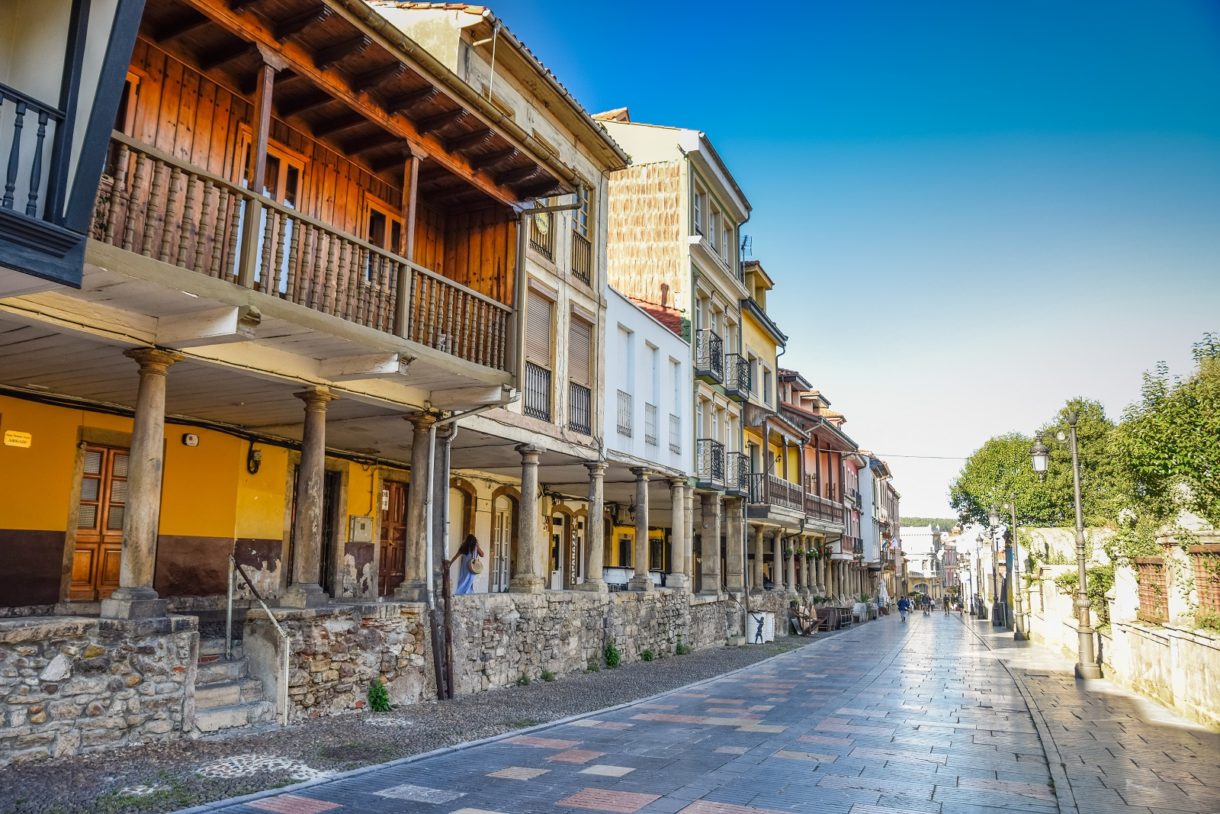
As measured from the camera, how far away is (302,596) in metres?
9.73

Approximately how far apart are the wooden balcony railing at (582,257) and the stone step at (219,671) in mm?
9872

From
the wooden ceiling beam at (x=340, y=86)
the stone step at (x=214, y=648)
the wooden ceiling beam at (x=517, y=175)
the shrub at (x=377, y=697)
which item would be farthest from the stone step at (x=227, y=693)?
the wooden ceiling beam at (x=517, y=175)

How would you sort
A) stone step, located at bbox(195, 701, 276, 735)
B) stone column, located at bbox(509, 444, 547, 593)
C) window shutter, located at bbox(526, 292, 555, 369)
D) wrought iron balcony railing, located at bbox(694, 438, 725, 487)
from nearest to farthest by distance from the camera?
stone step, located at bbox(195, 701, 276, 735), stone column, located at bbox(509, 444, 547, 593), window shutter, located at bbox(526, 292, 555, 369), wrought iron balcony railing, located at bbox(694, 438, 725, 487)

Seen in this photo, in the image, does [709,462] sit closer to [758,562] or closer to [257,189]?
[758,562]

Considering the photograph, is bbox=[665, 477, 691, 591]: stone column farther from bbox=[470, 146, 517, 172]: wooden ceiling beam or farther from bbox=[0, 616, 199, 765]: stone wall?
bbox=[0, 616, 199, 765]: stone wall

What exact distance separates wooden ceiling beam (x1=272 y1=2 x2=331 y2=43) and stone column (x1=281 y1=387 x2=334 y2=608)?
12.6 feet

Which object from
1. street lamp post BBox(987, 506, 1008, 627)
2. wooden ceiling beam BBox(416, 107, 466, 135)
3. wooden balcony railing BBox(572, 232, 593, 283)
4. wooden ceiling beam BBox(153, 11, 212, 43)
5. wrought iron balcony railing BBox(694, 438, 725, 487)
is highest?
wooden balcony railing BBox(572, 232, 593, 283)

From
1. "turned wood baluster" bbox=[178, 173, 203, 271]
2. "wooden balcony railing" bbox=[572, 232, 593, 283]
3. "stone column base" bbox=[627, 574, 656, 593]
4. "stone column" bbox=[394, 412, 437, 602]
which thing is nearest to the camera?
"turned wood baluster" bbox=[178, 173, 203, 271]

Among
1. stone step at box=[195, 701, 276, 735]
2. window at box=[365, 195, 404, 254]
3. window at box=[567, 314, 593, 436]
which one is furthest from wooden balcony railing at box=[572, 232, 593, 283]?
stone step at box=[195, 701, 276, 735]

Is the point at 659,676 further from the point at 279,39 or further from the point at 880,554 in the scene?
the point at 880,554

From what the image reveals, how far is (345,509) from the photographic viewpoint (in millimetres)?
14438

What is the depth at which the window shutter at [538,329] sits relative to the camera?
597 inches

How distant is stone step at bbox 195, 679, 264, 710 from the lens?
8367 mm

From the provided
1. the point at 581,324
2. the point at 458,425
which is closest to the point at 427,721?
the point at 458,425
